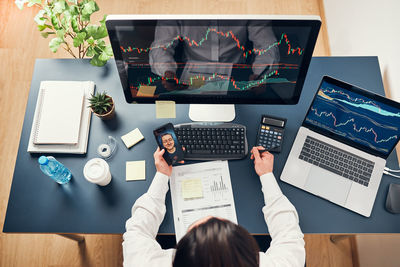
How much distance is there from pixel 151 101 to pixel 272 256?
0.75 meters

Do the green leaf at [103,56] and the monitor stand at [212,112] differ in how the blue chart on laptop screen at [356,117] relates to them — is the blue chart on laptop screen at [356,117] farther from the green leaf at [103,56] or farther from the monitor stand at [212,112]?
the green leaf at [103,56]

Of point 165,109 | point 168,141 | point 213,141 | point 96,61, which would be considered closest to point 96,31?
point 96,61

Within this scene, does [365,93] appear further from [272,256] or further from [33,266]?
[33,266]

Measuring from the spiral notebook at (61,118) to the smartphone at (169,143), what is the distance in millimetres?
342

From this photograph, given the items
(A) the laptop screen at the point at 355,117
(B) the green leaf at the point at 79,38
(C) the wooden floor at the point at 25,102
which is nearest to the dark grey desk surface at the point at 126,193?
(A) the laptop screen at the point at 355,117

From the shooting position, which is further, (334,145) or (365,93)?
(334,145)

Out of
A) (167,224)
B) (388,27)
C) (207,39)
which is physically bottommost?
(167,224)

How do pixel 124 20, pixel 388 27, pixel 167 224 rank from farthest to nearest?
1. pixel 388 27
2. pixel 167 224
3. pixel 124 20

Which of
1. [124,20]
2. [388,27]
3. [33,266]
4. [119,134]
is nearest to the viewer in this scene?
[124,20]

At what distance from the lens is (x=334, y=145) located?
1.20 metres

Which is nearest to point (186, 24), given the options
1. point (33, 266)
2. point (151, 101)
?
point (151, 101)

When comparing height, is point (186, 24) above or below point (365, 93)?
above

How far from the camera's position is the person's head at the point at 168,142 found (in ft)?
3.86

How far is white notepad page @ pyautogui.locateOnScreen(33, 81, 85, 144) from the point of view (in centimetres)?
122
